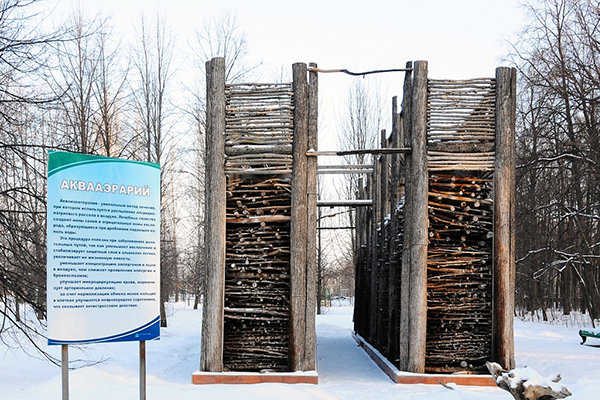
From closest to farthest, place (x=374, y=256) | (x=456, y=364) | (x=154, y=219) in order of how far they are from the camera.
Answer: (x=154, y=219), (x=456, y=364), (x=374, y=256)

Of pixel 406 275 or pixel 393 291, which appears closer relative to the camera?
pixel 406 275

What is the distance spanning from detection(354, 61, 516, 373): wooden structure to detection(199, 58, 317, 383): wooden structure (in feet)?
5.04

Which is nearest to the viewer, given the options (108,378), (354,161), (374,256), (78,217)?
(78,217)

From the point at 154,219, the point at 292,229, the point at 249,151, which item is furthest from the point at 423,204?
the point at 154,219

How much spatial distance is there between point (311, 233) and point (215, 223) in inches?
57.9

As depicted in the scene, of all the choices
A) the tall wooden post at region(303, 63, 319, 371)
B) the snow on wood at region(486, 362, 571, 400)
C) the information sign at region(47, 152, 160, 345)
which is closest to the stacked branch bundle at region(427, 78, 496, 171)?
the tall wooden post at region(303, 63, 319, 371)

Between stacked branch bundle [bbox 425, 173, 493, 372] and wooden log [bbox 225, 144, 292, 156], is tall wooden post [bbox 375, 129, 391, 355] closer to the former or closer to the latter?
stacked branch bundle [bbox 425, 173, 493, 372]

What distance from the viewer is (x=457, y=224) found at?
882cm

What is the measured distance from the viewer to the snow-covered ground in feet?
23.0

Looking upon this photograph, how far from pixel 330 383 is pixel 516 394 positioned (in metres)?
4.25

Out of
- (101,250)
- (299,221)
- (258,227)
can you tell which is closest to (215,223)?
(258,227)

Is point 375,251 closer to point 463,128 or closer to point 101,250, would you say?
point 463,128

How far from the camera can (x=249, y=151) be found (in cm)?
883

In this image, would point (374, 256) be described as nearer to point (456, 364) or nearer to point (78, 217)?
point (456, 364)
